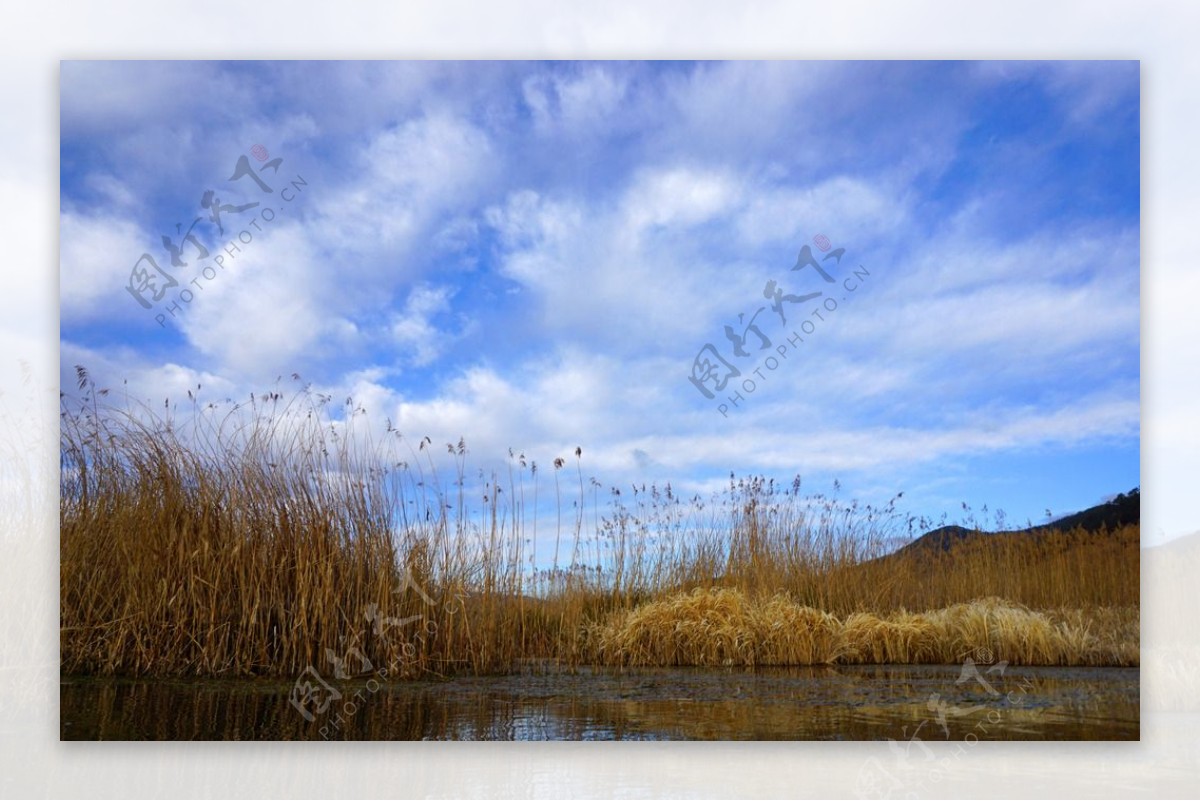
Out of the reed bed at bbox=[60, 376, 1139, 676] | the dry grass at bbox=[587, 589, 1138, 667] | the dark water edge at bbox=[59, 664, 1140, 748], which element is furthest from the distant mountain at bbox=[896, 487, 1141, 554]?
the dark water edge at bbox=[59, 664, 1140, 748]

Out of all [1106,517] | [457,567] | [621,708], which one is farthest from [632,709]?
[1106,517]

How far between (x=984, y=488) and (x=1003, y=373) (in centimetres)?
43

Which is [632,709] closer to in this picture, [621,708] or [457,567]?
[621,708]

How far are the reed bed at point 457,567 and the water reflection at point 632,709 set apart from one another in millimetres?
100

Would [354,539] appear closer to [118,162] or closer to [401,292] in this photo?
[401,292]

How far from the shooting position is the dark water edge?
2941 mm

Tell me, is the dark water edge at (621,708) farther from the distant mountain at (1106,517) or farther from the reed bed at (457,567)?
the distant mountain at (1106,517)

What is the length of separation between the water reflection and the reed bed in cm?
10

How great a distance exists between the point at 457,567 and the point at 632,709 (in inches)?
35.2

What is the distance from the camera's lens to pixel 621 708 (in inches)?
120

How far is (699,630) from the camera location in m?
3.42

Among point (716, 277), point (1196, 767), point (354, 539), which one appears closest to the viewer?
point (1196, 767)

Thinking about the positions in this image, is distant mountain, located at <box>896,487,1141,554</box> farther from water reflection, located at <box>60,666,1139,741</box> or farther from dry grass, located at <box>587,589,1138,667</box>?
water reflection, located at <box>60,666,1139,741</box>

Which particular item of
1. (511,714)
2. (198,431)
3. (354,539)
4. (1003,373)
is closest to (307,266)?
(198,431)
